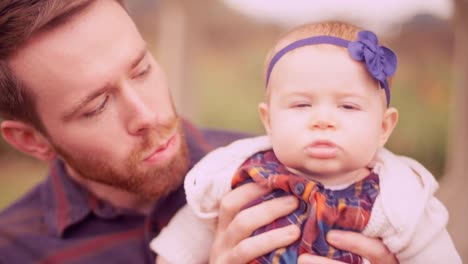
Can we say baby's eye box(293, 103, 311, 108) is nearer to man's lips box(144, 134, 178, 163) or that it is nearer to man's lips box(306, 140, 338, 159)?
man's lips box(306, 140, 338, 159)

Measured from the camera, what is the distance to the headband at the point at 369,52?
3.44ft

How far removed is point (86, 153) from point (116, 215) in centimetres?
25

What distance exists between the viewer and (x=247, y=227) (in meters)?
1.18

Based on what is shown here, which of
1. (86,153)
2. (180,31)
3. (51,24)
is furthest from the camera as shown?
(180,31)

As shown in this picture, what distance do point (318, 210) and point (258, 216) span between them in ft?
0.54

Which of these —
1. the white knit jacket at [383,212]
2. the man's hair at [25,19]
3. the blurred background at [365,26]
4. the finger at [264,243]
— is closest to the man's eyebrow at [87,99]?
the man's hair at [25,19]

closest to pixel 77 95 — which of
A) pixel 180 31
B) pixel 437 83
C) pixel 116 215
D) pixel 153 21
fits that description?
pixel 116 215

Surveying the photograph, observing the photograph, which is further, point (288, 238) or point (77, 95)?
point (77, 95)

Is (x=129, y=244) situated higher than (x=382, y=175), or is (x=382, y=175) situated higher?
(x=382, y=175)

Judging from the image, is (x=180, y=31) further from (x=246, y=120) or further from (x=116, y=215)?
(x=116, y=215)

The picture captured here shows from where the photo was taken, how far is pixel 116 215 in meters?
1.56

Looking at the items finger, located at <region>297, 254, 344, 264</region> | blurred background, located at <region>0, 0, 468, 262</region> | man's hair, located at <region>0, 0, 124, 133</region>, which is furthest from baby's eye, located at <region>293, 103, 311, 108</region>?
blurred background, located at <region>0, 0, 468, 262</region>

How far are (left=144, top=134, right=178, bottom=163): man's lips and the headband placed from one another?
466 millimetres

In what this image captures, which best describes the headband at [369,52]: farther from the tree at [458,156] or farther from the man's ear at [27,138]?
the tree at [458,156]
